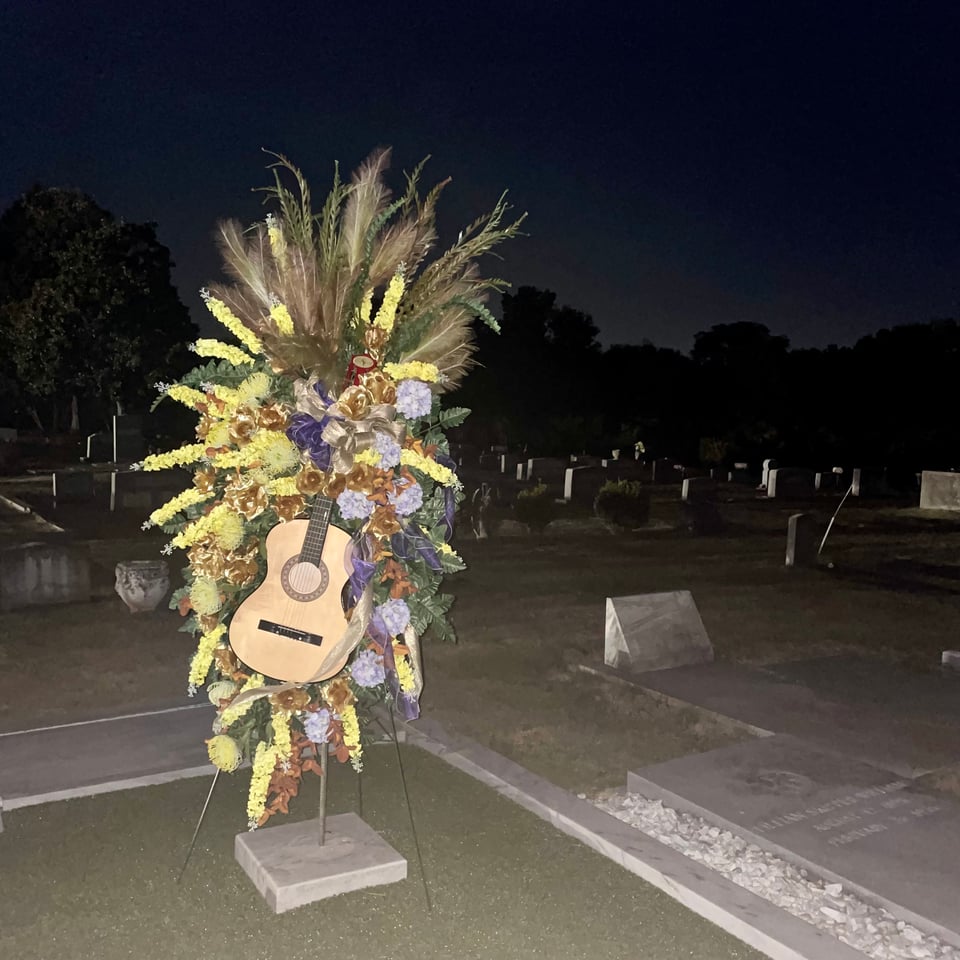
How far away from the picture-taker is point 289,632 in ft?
12.1

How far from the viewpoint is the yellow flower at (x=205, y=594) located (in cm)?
396

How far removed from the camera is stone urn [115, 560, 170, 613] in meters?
9.31

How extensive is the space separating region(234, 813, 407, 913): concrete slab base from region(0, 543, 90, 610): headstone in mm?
6523

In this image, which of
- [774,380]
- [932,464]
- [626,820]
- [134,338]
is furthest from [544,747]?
[774,380]

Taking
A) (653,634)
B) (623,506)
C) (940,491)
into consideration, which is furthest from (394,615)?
(940,491)

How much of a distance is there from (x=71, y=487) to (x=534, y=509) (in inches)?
433

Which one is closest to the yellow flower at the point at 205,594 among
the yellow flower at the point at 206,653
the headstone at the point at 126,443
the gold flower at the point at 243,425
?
the yellow flower at the point at 206,653

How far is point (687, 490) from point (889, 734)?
16588 millimetres

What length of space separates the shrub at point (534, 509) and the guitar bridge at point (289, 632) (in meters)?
12.8

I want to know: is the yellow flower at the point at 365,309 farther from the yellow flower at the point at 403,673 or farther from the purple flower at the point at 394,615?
the yellow flower at the point at 403,673

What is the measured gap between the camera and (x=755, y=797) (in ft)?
16.0

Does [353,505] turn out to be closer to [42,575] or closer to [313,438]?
[313,438]

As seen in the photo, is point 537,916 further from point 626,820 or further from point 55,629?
point 55,629

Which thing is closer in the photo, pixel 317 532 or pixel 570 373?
pixel 317 532
